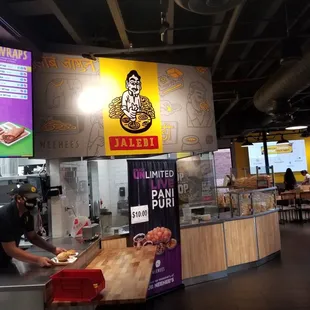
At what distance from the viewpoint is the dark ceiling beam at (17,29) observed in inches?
138

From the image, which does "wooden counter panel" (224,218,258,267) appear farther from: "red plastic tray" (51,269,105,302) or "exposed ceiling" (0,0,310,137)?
"red plastic tray" (51,269,105,302)

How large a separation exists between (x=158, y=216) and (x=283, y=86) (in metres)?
2.65

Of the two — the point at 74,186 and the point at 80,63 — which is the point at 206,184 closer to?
the point at 74,186

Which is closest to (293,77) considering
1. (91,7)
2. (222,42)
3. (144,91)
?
(222,42)

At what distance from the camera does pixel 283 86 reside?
195 inches

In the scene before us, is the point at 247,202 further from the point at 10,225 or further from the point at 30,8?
the point at 30,8

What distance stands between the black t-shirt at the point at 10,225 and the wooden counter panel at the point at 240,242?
11.8 ft

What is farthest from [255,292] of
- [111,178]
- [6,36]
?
[6,36]

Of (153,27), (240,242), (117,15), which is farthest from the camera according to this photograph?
(240,242)

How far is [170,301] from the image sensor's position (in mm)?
4348

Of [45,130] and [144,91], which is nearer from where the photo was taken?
[45,130]

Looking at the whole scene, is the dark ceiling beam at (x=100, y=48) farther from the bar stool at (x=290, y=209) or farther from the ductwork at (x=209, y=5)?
the bar stool at (x=290, y=209)

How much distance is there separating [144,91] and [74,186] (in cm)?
166

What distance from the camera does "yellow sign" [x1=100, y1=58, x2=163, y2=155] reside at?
14.9 ft
